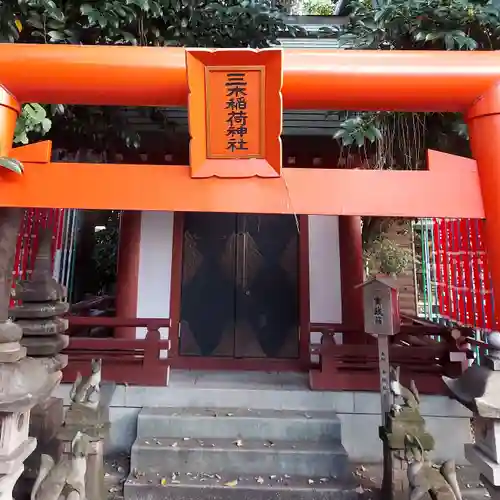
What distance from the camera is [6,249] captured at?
89.7 inches

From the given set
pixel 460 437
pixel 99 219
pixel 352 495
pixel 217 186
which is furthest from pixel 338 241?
pixel 99 219

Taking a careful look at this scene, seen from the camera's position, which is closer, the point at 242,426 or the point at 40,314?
the point at 40,314

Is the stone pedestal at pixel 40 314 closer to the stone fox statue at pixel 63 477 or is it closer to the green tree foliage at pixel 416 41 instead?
the stone fox statue at pixel 63 477

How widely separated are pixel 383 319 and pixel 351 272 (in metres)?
1.92

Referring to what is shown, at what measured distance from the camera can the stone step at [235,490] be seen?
10.8 ft

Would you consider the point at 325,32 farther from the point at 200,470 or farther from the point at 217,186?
the point at 200,470

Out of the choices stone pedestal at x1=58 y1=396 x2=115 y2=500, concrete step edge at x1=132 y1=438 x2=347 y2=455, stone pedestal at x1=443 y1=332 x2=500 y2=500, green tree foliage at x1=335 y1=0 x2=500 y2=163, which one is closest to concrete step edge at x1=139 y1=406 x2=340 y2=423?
concrete step edge at x1=132 y1=438 x2=347 y2=455

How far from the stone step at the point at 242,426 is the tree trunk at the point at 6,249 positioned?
89.7 inches

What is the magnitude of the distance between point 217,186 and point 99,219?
7.82 metres

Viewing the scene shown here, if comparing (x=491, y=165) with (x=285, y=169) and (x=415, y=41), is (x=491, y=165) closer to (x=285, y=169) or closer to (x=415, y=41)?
(x=285, y=169)

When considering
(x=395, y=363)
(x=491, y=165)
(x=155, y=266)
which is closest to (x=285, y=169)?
(x=491, y=165)

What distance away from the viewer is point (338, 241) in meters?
5.69

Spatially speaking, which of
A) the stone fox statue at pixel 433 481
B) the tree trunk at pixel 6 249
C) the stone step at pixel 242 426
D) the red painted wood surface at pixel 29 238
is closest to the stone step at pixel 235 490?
the stone step at pixel 242 426

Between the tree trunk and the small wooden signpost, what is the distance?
2.96 m
